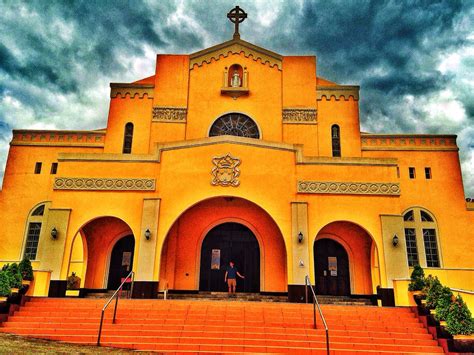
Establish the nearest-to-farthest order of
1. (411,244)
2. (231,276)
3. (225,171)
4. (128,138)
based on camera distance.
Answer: (225,171) < (231,276) < (411,244) < (128,138)

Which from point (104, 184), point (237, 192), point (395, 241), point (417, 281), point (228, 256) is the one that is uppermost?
point (104, 184)

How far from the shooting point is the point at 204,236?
17.2 meters

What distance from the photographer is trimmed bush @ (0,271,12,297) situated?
38.8 ft

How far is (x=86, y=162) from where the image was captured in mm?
15969

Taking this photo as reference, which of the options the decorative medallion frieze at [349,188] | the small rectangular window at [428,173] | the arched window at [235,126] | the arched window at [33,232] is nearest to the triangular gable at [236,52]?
A: the arched window at [235,126]

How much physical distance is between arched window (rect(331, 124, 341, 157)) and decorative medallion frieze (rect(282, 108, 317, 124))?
1027 millimetres

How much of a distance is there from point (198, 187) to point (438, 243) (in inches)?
448

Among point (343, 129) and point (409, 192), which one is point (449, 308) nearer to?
point (409, 192)

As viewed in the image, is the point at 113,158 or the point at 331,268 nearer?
the point at 113,158

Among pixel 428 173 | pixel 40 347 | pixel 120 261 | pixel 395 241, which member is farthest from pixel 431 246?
pixel 40 347

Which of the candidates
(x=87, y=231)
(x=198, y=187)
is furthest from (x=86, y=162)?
(x=198, y=187)

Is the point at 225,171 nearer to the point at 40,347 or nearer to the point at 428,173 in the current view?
the point at 40,347

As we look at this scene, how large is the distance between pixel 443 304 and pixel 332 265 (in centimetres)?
644

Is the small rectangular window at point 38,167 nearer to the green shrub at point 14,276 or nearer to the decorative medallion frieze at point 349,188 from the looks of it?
the green shrub at point 14,276
